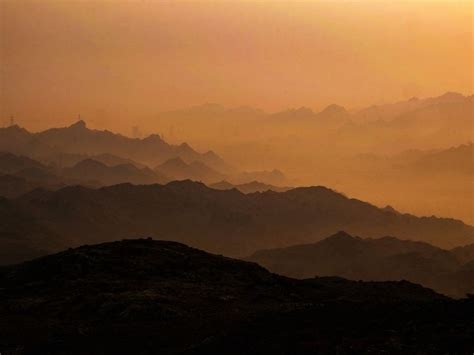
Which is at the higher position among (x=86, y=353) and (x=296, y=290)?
(x=296, y=290)

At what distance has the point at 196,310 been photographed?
66.9 meters

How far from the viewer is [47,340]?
180ft

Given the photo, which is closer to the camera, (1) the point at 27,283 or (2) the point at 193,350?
(2) the point at 193,350

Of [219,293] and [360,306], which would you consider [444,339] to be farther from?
[219,293]

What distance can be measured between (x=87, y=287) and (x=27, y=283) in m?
8.66

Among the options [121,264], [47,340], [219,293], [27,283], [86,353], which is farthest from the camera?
[121,264]

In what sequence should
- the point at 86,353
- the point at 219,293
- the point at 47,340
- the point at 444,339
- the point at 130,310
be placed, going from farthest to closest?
the point at 219,293
the point at 130,310
the point at 47,340
the point at 86,353
the point at 444,339

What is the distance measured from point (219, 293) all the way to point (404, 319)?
31.2 m

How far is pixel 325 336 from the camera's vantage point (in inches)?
1770

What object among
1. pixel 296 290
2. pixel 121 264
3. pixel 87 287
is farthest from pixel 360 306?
pixel 121 264

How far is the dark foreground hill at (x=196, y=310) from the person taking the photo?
143 feet

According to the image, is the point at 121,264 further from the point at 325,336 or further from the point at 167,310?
the point at 325,336

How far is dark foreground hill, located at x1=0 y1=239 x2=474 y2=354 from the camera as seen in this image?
43656 mm

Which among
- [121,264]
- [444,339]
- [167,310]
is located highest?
[121,264]
